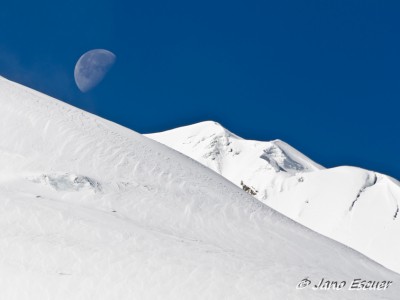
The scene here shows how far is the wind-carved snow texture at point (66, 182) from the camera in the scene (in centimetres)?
2611

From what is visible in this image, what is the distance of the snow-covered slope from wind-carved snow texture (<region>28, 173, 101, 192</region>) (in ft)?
0.23

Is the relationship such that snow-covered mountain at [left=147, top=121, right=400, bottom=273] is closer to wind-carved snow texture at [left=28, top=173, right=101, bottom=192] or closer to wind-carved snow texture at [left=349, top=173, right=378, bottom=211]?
wind-carved snow texture at [left=349, top=173, right=378, bottom=211]

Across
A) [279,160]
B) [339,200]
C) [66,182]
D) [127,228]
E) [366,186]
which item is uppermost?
[279,160]

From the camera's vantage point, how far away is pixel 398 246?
116m

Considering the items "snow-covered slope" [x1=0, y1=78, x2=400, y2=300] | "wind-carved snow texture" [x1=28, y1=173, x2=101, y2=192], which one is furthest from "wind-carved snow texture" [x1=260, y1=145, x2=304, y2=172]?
"wind-carved snow texture" [x1=28, y1=173, x2=101, y2=192]

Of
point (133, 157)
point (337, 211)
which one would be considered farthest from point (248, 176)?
point (133, 157)

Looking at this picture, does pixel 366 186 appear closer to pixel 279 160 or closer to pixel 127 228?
pixel 279 160

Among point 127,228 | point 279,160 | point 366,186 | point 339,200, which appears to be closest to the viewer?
point 127,228

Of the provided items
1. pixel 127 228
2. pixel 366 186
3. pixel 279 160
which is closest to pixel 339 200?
pixel 366 186

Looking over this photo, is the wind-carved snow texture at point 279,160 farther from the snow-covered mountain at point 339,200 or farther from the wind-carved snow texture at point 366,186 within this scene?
the wind-carved snow texture at point 366,186

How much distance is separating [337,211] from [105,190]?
117m

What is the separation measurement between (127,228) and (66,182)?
5491mm

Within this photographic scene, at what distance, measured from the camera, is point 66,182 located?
26484mm

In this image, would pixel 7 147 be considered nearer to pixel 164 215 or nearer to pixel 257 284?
pixel 164 215
